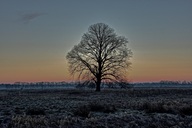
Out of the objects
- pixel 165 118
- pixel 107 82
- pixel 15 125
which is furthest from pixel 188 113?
pixel 107 82

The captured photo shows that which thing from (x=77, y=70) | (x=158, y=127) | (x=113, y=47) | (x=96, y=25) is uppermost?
(x=96, y=25)

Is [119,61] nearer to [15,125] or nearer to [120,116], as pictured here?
[120,116]

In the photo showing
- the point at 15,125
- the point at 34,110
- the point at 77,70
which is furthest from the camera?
the point at 77,70

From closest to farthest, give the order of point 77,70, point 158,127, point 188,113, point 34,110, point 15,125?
→ point 15,125
point 158,127
point 34,110
point 188,113
point 77,70

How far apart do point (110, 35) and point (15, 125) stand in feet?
175

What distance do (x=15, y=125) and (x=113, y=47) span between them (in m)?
52.0

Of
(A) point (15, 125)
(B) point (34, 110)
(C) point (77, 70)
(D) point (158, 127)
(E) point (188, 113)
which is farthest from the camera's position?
(C) point (77, 70)

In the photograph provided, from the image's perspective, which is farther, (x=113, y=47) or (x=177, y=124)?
(x=113, y=47)

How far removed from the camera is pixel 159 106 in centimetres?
2153

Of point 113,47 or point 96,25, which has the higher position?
point 96,25

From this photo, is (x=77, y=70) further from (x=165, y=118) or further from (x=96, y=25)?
(x=165, y=118)

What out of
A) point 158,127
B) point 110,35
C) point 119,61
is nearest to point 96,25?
point 110,35

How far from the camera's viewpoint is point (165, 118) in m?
18.4

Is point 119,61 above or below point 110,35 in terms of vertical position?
below
